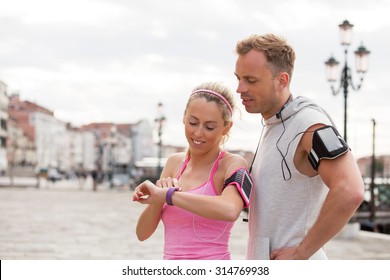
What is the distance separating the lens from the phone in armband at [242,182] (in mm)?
2221

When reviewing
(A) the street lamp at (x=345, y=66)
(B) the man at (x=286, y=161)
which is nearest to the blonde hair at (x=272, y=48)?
(B) the man at (x=286, y=161)

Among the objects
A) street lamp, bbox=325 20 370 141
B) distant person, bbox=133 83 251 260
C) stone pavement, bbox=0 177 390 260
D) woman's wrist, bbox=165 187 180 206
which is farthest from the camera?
street lamp, bbox=325 20 370 141

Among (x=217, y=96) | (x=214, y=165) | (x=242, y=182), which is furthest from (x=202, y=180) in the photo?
(x=217, y=96)

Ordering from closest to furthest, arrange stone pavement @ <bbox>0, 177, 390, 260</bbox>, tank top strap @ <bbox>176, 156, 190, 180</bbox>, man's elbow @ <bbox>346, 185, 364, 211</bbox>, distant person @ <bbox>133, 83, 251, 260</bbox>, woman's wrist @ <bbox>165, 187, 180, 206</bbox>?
man's elbow @ <bbox>346, 185, 364, 211</bbox>
woman's wrist @ <bbox>165, 187, 180, 206</bbox>
distant person @ <bbox>133, 83, 251, 260</bbox>
tank top strap @ <bbox>176, 156, 190, 180</bbox>
stone pavement @ <bbox>0, 177, 390, 260</bbox>

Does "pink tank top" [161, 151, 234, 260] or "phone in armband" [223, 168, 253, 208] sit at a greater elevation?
"phone in armband" [223, 168, 253, 208]

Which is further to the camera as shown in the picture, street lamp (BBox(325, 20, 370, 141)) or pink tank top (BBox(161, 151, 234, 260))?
street lamp (BBox(325, 20, 370, 141))

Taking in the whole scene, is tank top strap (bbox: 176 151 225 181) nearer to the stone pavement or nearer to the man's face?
the man's face

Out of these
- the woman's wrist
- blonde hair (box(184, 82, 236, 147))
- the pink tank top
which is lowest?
the pink tank top

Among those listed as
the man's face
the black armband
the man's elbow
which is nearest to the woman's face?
→ the man's face

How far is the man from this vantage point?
2.11 m

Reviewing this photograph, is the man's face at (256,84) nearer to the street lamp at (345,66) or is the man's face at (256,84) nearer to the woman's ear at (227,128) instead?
the woman's ear at (227,128)
